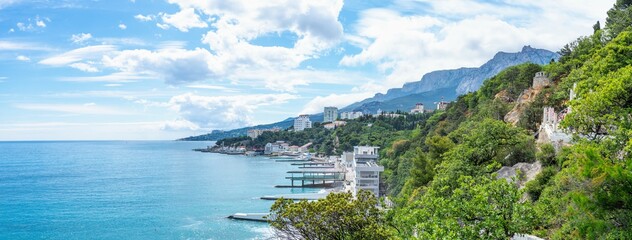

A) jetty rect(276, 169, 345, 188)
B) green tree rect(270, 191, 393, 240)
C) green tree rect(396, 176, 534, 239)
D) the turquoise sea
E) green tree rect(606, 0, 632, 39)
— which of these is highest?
green tree rect(606, 0, 632, 39)

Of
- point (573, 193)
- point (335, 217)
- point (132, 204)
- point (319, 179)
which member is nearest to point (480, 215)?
point (573, 193)

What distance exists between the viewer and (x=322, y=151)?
121 m

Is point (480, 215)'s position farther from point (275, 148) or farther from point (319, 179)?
point (275, 148)

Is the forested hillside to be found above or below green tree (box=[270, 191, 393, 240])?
above

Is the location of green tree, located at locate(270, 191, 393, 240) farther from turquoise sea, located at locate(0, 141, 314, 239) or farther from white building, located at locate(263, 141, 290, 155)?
white building, located at locate(263, 141, 290, 155)

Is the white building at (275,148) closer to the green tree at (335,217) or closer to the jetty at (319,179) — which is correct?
the jetty at (319,179)

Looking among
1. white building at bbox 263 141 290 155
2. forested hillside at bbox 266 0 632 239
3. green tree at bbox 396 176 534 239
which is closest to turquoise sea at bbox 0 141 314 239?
forested hillside at bbox 266 0 632 239

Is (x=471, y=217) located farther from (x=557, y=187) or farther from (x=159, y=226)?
(x=159, y=226)

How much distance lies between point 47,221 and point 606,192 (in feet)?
136

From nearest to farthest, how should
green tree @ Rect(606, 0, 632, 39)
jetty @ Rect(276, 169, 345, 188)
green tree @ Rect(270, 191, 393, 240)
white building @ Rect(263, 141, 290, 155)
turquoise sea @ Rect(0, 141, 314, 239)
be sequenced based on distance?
green tree @ Rect(270, 191, 393, 240) → green tree @ Rect(606, 0, 632, 39) → turquoise sea @ Rect(0, 141, 314, 239) → jetty @ Rect(276, 169, 345, 188) → white building @ Rect(263, 141, 290, 155)

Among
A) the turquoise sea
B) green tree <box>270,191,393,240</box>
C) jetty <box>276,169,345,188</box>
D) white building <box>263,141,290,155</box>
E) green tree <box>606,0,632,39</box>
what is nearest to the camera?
green tree <box>270,191,393,240</box>

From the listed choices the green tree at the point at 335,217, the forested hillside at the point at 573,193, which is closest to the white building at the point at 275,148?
the forested hillside at the point at 573,193

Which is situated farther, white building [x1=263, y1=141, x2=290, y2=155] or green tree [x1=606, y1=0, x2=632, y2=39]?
white building [x1=263, y1=141, x2=290, y2=155]

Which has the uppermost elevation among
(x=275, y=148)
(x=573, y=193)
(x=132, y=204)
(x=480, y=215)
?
(x=573, y=193)
